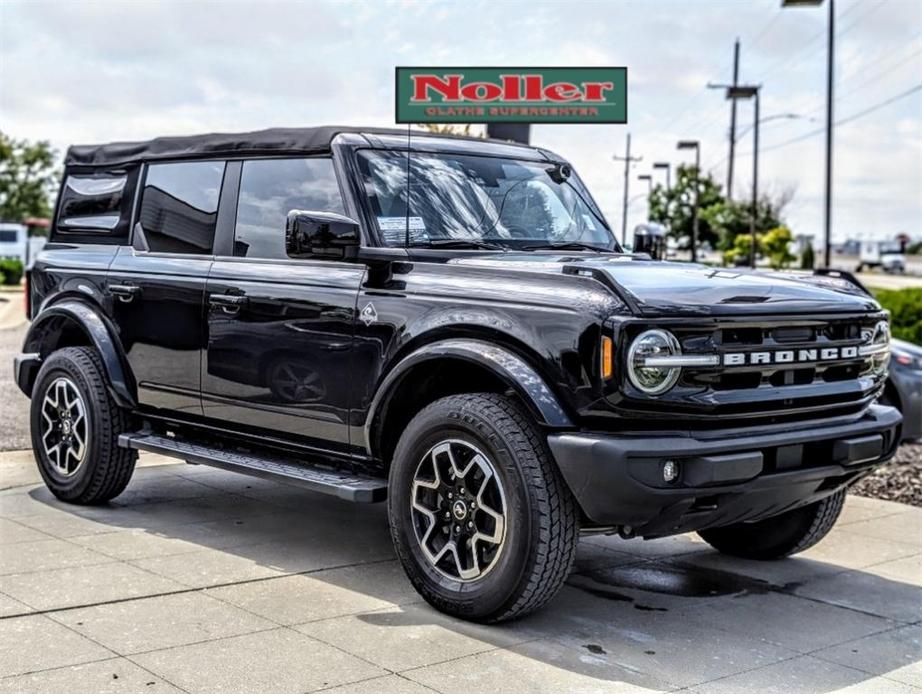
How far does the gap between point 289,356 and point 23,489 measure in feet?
8.59

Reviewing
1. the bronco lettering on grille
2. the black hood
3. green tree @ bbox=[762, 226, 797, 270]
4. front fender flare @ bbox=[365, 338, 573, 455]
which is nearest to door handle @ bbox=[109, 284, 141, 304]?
front fender flare @ bbox=[365, 338, 573, 455]

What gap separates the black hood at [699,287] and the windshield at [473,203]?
310 mm

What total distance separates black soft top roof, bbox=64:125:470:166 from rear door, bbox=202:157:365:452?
0.24 ft

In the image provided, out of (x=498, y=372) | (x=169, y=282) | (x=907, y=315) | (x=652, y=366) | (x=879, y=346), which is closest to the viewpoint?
(x=652, y=366)

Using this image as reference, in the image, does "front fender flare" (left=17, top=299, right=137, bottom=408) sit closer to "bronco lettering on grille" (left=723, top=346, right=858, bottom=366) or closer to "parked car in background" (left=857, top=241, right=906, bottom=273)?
"bronco lettering on grille" (left=723, top=346, right=858, bottom=366)

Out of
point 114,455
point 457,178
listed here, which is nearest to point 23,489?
point 114,455

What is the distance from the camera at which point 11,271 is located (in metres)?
39.8

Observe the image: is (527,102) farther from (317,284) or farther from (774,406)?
(774,406)

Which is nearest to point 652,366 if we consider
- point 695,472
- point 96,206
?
point 695,472

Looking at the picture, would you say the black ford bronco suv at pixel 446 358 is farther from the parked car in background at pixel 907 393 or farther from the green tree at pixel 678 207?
the green tree at pixel 678 207

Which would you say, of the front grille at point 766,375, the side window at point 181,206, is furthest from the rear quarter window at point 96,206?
the front grille at point 766,375

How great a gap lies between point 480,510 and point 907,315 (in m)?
16.7

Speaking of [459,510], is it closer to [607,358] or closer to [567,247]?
[607,358]

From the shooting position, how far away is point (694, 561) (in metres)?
6.34
